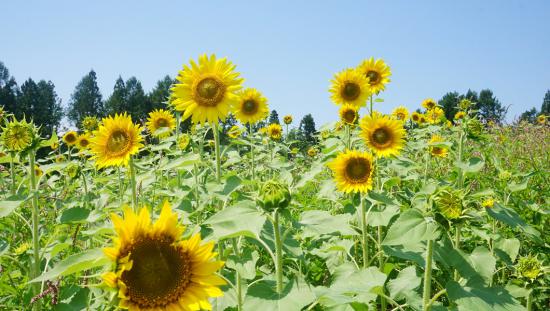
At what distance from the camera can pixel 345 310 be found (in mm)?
1957

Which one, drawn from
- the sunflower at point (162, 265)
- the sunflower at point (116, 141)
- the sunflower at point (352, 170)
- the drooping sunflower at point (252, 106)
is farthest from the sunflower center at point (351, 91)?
the sunflower at point (162, 265)

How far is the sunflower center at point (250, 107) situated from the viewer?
181 inches

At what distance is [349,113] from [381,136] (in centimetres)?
59

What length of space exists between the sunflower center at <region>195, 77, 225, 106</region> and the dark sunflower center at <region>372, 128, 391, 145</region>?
1574mm

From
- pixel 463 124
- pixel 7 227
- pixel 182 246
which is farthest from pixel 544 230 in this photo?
pixel 7 227

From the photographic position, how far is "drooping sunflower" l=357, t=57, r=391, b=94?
185 inches

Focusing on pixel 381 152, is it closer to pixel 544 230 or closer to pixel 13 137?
pixel 544 230

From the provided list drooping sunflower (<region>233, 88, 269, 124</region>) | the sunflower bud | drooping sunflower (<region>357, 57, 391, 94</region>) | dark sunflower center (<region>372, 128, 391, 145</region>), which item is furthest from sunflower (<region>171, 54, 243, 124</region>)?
drooping sunflower (<region>357, 57, 391, 94</region>)

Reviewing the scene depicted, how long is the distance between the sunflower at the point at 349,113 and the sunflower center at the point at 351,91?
16 centimetres

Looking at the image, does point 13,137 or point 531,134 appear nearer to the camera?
point 13,137

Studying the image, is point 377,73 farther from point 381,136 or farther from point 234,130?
point 234,130

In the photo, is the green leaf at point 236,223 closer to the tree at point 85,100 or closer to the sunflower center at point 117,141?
the sunflower center at point 117,141

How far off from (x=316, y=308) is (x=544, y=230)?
2.17 meters

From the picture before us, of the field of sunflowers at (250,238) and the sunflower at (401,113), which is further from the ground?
the sunflower at (401,113)
